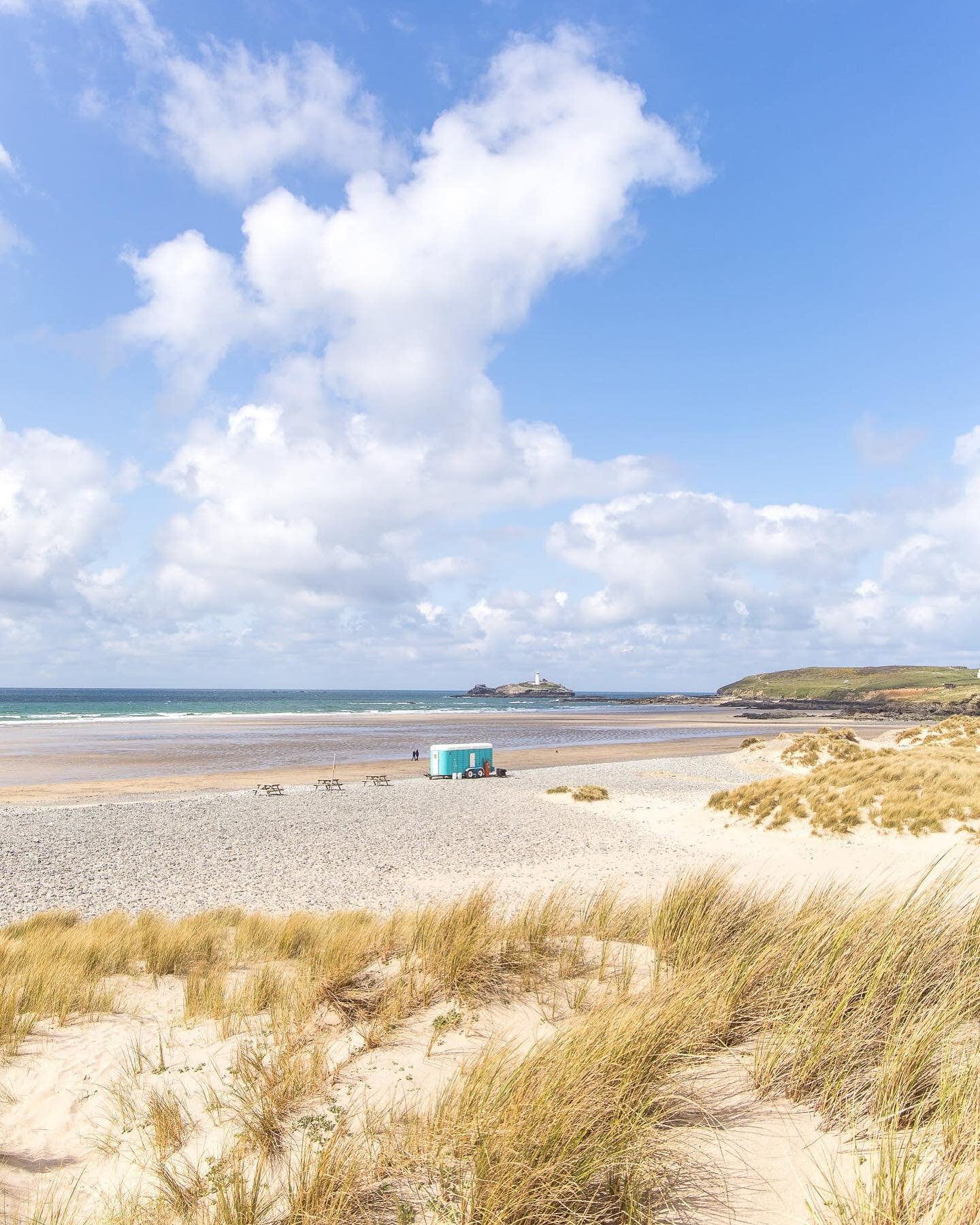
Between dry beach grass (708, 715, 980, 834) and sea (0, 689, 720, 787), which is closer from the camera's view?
dry beach grass (708, 715, 980, 834)

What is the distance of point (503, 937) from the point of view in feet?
21.2

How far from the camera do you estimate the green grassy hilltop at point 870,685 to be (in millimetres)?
114750

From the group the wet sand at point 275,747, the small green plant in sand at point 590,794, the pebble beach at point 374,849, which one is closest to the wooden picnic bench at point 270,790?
the pebble beach at point 374,849

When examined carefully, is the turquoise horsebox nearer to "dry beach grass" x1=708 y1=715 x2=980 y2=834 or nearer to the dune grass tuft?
"dry beach grass" x1=708 y1=715 x2=980 y2=834

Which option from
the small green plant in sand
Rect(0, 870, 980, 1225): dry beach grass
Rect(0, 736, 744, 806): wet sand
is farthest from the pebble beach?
Rect(0, 870, 980, 1225): dry beach grass

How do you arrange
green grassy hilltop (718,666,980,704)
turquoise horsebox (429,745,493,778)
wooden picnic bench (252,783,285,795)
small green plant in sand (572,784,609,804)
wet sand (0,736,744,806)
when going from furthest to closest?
green grassy hilltop (718,666,980,704)
turquoise horsebox (429,745,493,778)
wet sand (0,736,744,806)
wooden picnic bench (252,783,285,795)
small green plant in sand (572,784,609,804)

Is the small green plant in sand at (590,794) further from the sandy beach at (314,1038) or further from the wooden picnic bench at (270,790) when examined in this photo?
the wooden picnic bench at (270,790)

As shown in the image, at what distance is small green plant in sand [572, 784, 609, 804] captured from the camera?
24.6 metres

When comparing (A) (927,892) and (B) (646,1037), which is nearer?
(B) (646,1037)

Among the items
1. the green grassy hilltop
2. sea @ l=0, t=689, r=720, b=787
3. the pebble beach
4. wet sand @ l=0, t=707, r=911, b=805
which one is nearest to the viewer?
the pebble beach

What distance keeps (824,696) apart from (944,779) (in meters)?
145

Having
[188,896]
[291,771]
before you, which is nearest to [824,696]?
[291,771]

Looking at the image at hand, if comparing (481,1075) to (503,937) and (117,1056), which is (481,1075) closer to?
(503,937)

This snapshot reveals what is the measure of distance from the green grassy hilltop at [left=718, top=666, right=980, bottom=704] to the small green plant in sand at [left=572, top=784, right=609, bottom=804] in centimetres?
8764
